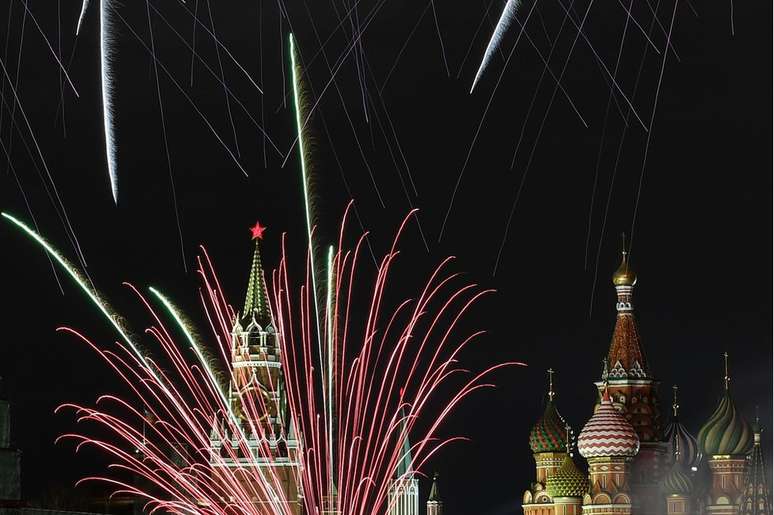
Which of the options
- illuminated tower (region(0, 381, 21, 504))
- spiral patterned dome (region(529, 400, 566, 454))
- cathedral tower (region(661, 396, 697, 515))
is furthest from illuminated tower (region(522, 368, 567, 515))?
illuminated tower (region(0, 381, 21, 504))

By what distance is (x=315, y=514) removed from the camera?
24.5m

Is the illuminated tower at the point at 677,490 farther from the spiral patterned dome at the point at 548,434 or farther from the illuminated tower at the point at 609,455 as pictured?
the spiral patterned dome at the point at 548,434

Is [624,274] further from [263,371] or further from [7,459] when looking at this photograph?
[7,459]

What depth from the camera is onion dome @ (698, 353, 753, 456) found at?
241 feet

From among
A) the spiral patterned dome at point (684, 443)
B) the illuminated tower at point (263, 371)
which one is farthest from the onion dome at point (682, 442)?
the illuminated tower at point (263, 371)

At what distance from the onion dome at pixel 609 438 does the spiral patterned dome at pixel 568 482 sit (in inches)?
201

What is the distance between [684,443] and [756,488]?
616cm

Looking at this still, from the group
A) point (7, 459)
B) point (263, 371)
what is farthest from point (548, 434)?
point (7, 459)

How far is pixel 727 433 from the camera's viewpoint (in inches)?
2899

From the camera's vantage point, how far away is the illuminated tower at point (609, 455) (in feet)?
227

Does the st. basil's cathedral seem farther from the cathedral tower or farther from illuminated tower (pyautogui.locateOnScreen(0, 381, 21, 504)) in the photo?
illuminated tower (pyautogui.locateOnScreen(0, 381, 21, 504))

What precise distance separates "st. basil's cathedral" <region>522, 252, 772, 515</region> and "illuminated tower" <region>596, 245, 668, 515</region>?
0.04m

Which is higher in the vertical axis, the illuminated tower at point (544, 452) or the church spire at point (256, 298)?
the church spire at point (256, 298)

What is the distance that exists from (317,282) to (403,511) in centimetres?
5036
